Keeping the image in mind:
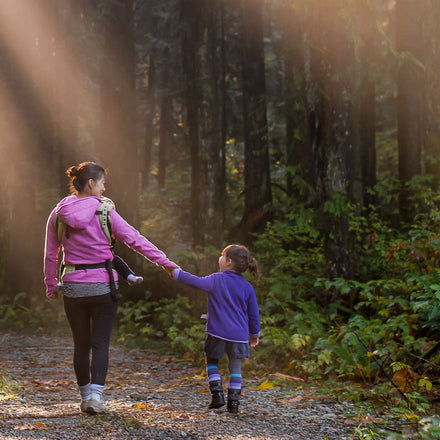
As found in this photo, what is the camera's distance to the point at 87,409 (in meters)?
4.92

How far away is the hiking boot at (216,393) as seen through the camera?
17.2ft

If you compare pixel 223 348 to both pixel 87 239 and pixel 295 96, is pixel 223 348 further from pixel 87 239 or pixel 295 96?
pixel 295 96

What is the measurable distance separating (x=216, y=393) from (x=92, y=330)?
126cm

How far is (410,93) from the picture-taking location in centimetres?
1378

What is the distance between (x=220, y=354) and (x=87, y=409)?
1.21 meters

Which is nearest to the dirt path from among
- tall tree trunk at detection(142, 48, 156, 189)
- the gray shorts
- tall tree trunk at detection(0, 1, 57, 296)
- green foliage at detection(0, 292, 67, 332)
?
the gray shorts

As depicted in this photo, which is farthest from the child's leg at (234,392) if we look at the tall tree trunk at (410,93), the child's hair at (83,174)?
the tall tree trunk at (410,93)

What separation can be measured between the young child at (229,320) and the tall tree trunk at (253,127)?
31.7ft

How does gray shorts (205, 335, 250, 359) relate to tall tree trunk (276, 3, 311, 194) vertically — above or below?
below

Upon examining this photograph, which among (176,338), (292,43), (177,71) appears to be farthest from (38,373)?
(177,71)

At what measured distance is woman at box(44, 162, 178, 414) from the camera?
4887mm

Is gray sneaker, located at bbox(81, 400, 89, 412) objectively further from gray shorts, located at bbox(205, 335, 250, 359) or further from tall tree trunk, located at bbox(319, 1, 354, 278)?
tall tree trunk, located at bbox(319, 1, 354, 278)

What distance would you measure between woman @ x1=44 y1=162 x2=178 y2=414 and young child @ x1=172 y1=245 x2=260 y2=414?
0.49 metres

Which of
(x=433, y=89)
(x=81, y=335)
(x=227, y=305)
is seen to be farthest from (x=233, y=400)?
(x=433, y=89)
